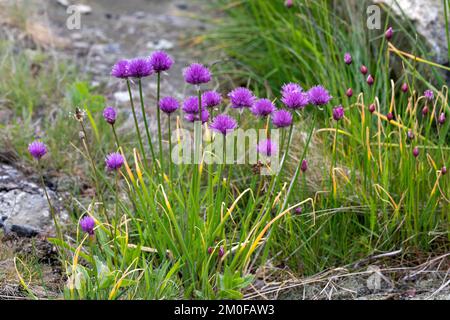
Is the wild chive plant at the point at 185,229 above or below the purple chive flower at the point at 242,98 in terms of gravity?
below

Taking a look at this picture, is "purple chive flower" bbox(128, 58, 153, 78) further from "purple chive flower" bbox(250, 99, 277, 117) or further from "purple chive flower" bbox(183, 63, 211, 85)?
"purple chive flower" bbox(250, 99, 277, 117)

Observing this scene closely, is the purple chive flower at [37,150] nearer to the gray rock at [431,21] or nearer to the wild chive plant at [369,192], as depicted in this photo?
the wild chive plant at [369,192]

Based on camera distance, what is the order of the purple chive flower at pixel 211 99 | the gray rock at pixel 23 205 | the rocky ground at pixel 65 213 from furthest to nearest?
the gray rock at pixel 23 205 → the rocky ground at pixel 65 213 → the purple chive flower at pixel 211 99

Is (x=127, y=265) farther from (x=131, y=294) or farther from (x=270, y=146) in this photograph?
(x=270, y=146)

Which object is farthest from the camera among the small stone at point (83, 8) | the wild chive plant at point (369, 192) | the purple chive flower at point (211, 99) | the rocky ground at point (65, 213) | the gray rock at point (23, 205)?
the small stone at point (83, 8)

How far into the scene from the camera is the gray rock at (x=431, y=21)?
3527 millimetres

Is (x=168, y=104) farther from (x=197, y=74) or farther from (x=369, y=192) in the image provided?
(x=369, y=192)

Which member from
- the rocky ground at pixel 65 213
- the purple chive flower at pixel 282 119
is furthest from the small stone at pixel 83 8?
the purple chive flower at pixel 282 119

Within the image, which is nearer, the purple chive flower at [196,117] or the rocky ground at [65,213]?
the purple chive flower at [196,117]

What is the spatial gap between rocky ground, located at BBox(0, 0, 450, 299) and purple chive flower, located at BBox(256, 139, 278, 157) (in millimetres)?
449

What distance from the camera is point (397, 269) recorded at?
103 inches

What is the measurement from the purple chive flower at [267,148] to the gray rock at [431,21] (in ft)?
4.55

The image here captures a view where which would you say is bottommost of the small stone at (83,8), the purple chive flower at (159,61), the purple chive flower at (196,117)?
the purple chive flower at (196,117)

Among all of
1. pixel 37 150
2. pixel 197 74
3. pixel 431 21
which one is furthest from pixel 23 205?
pixel 431 21
